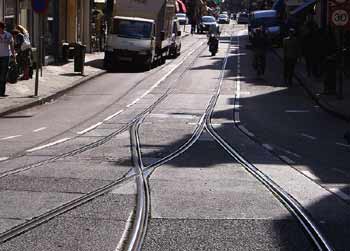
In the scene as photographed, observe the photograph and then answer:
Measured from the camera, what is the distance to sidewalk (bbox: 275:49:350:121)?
65.9 ft

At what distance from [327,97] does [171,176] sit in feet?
44.7

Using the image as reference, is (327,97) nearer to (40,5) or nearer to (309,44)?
(309,44)

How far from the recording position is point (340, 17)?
71.1 feet

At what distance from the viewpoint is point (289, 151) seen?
44.4ft

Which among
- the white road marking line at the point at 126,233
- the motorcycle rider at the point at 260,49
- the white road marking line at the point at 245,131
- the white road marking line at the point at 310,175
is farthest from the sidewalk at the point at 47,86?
the white road marking line at the point at 126,233

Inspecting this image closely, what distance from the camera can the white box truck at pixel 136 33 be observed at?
34.5 m

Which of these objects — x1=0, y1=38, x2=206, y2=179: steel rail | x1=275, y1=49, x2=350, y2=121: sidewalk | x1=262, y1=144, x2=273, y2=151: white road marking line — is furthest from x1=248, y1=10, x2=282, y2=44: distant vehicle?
x1=262, y1=144, x2=273, y2=151: white road marking line

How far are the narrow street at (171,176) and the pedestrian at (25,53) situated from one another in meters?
3.33

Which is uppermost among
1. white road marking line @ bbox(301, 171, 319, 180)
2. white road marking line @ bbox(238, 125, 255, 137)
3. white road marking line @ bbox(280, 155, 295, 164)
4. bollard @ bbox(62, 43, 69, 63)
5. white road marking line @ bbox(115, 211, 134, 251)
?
white road marking line @ bbox(115, 211, 134, 251)

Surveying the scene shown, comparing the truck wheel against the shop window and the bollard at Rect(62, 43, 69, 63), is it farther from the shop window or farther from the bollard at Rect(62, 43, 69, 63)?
the shop window

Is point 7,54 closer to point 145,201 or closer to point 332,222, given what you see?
point 145,201

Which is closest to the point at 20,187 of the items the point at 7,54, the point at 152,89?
the point at 7,54

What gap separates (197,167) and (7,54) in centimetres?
1093

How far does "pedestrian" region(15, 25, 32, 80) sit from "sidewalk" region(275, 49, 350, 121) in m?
9.08
